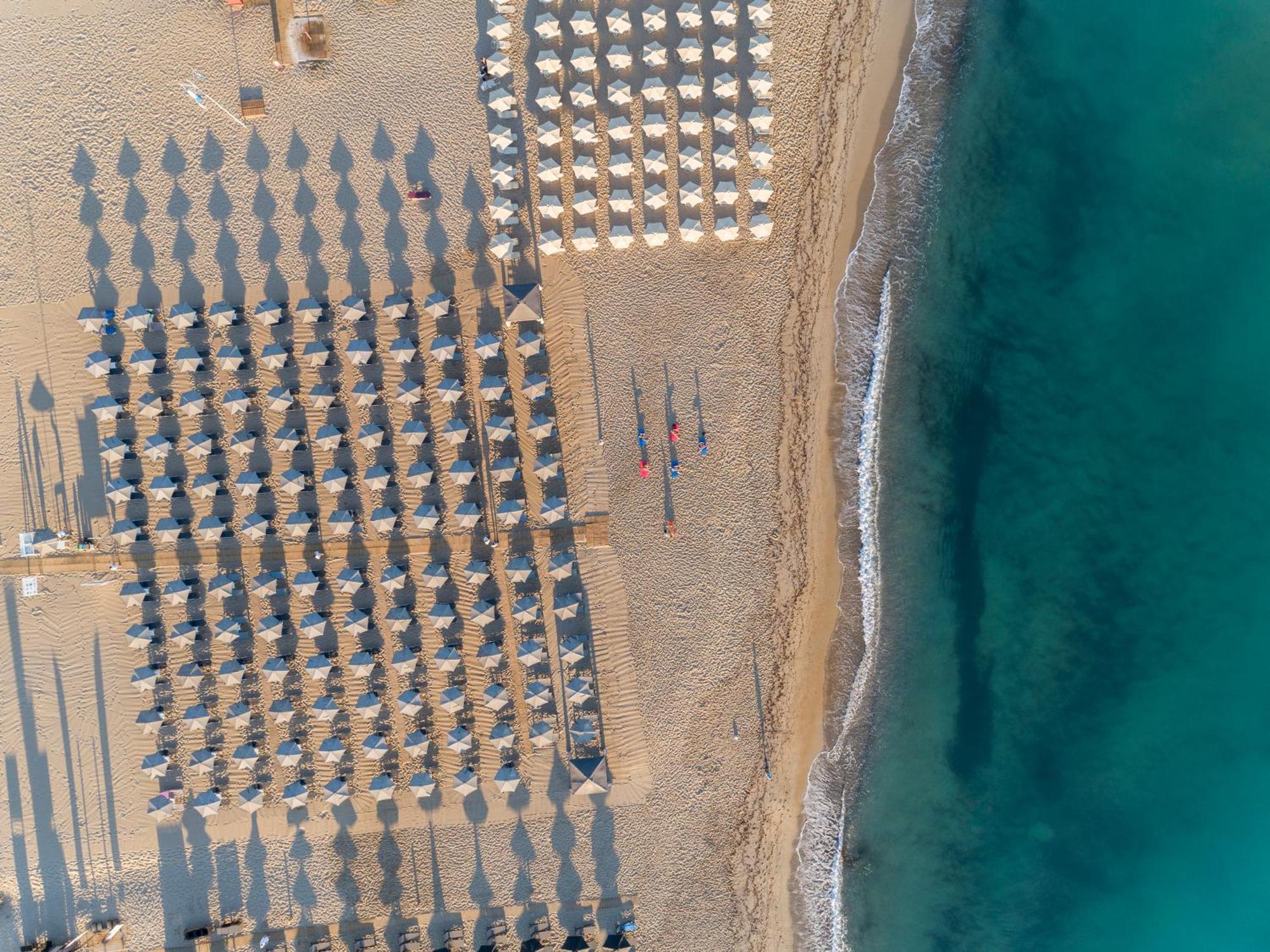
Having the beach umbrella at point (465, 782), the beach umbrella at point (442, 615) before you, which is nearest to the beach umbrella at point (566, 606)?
the beach umbrella at point (442, 615)

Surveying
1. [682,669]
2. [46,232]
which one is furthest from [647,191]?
[46,232]

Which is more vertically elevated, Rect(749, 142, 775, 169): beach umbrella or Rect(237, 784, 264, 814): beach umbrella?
Rect(749, 142, 775, 169): beach umbrella

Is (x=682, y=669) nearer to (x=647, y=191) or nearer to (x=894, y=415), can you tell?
(x=894, y=415)

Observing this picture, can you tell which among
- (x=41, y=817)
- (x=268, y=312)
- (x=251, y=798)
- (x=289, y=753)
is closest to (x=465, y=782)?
(x=289, y=753)

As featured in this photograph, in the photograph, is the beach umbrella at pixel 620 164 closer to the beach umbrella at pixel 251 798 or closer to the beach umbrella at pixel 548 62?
the beach umbrella at pixel 548 62

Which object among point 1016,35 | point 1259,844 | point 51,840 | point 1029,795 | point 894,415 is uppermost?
point 1016,35

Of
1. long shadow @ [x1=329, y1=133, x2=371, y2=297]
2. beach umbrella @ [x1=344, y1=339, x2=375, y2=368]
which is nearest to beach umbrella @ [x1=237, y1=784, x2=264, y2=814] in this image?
beach umbrella @ [x1=344, y1=339, x2=375, y2=368]

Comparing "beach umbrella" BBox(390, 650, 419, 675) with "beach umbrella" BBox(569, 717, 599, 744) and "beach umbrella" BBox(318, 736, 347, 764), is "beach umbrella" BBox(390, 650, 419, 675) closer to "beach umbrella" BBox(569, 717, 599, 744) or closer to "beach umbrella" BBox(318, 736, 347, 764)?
"beach umbrella" BBox(318, 736, 347, 764)
